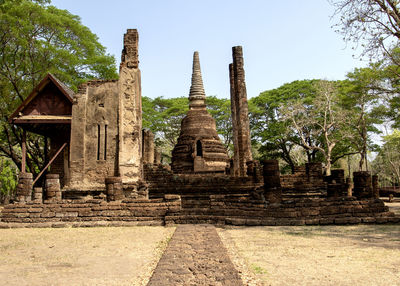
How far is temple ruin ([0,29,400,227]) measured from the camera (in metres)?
8.23

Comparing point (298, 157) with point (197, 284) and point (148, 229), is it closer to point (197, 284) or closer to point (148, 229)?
point (148, 229)

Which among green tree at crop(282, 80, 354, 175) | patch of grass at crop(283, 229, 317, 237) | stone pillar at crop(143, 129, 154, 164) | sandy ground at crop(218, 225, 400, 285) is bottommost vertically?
patch of grass at crop(283, 229, 317, 237)

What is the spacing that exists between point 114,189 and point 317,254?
256 inches

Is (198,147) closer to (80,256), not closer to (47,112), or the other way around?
(47,112)

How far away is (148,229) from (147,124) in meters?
22.6

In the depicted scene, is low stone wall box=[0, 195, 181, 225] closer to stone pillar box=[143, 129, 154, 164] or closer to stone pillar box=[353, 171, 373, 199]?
stone pillar box=[353, 171, 373, 199]

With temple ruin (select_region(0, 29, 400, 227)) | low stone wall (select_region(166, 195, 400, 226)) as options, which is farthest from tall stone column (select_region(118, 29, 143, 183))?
low stone wall (select_region(166, 195, 400, 226))

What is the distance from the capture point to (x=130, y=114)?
11406 mm

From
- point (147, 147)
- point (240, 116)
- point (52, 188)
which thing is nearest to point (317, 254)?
point (52, 188)

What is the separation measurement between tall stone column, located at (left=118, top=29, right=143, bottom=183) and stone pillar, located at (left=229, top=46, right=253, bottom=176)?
6.22 meters

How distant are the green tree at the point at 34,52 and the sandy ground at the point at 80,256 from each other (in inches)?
490

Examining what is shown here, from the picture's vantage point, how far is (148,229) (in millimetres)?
7301

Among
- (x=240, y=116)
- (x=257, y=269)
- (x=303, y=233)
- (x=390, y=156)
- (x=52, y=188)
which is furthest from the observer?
(x=390, y=156)

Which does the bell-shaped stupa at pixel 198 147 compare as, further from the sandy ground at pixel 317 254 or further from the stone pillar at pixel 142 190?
the sandy ground at pixel 317 254
